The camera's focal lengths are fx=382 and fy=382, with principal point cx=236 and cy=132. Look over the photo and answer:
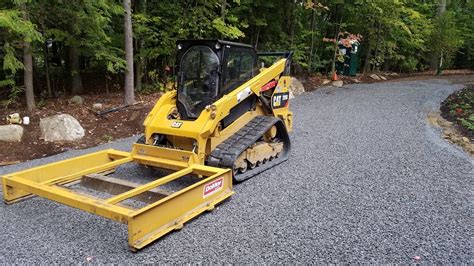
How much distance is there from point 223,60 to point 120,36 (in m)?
6.45

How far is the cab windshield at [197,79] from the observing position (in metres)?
5.37

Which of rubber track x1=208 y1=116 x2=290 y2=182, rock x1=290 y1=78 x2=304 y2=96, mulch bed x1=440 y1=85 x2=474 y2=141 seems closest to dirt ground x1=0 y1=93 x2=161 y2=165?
rubber track x1=208 y1=116 x2=290 y2=182

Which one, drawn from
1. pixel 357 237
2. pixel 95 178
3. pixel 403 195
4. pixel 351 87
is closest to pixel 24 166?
pixel 95 178

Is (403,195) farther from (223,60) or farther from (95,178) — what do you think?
(95,178)

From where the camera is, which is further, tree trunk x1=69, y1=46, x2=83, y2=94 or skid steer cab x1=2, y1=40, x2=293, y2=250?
tree trunk x1=69, y1=46, x2=83, y2=94

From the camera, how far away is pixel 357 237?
3742 mm

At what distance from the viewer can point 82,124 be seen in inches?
319

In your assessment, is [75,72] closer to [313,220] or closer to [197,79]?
[197,79]

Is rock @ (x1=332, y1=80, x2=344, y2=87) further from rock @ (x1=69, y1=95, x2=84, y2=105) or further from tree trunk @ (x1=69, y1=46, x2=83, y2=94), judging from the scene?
rock @ (x1=69, y1=95, x2=84, y2=105)

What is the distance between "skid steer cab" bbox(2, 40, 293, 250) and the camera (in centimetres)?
436

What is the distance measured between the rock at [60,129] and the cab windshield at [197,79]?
3030 millimetres

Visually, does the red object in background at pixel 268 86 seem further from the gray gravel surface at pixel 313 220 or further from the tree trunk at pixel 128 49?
the tree trunk at pixel 128 49

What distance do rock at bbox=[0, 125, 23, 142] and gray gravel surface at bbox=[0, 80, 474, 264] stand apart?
111 cm

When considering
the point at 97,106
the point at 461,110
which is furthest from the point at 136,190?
the point at 461,110
